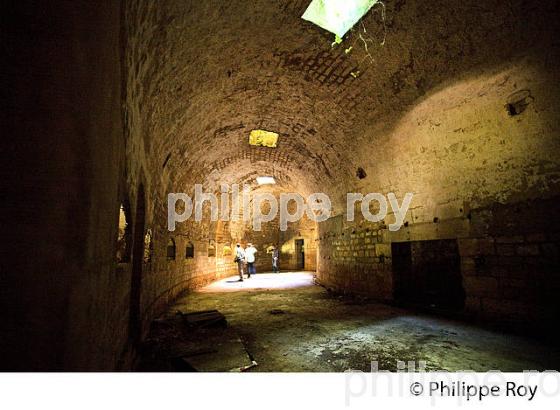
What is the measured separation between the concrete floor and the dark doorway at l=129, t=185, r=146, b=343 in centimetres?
157

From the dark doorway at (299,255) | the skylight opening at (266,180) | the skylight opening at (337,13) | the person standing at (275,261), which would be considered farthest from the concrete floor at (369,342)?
the dark doorway at (299,255)

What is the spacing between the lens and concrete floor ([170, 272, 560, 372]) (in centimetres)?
312

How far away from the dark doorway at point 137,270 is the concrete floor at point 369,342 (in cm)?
157

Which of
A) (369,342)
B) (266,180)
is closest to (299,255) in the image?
(266,180)

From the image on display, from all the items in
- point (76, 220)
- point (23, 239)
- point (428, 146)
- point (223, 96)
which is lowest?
point (23, 239)

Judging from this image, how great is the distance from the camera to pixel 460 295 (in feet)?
24.4

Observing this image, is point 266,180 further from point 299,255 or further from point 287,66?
point 287,66

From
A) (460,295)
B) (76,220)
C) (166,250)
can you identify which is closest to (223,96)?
→ (166,250)

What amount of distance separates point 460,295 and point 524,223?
12.8ft

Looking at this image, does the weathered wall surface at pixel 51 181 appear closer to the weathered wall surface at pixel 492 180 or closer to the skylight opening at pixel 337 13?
the skylight opening at pixel 337 13

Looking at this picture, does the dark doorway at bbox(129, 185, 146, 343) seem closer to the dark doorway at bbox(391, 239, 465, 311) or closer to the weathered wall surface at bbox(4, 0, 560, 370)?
the weathered wall surface at bbox(4, 0, 560, 370)

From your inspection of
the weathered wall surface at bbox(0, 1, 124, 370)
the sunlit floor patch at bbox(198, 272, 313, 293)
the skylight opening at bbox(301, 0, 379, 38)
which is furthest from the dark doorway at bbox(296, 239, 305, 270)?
the weathered wall surface at bbox(0, 1, 124, 370)

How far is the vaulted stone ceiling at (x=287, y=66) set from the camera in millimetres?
3471

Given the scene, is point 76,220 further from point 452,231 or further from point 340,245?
point 340,245
